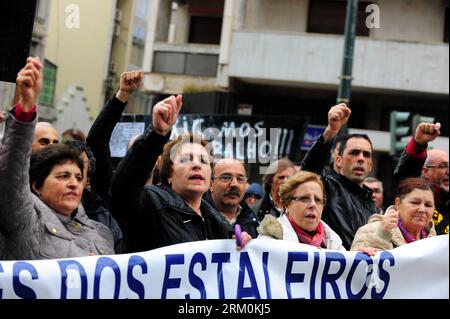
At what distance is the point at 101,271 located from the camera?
3586mm

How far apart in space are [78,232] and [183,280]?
0.50 metres

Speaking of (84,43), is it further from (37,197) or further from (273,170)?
(37,197)

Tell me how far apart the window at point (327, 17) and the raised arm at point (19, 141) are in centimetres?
1674

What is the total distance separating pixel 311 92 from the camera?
67.8 feet

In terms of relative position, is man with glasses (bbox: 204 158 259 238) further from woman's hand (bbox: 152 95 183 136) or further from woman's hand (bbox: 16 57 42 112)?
woman's hand (bbox: 16 57 42 112)

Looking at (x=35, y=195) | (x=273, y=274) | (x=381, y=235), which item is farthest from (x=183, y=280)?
(x=381, y=235)

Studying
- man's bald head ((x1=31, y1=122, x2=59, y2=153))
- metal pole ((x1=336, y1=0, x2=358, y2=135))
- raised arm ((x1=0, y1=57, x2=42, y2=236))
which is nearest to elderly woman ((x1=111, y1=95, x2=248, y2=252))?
raised arm ((x1=0, y1=57, x2=42, y2=236))

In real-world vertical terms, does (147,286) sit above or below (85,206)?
below

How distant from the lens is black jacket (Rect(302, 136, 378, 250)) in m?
5.14

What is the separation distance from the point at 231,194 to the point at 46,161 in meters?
1.43

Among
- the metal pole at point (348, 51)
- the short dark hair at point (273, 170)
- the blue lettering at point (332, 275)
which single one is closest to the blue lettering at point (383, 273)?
the blue lettering at point (332, 275)

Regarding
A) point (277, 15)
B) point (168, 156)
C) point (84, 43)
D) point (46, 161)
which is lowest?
point (46, 161)

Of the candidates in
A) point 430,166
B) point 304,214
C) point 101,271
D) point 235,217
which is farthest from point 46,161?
point 430,166
